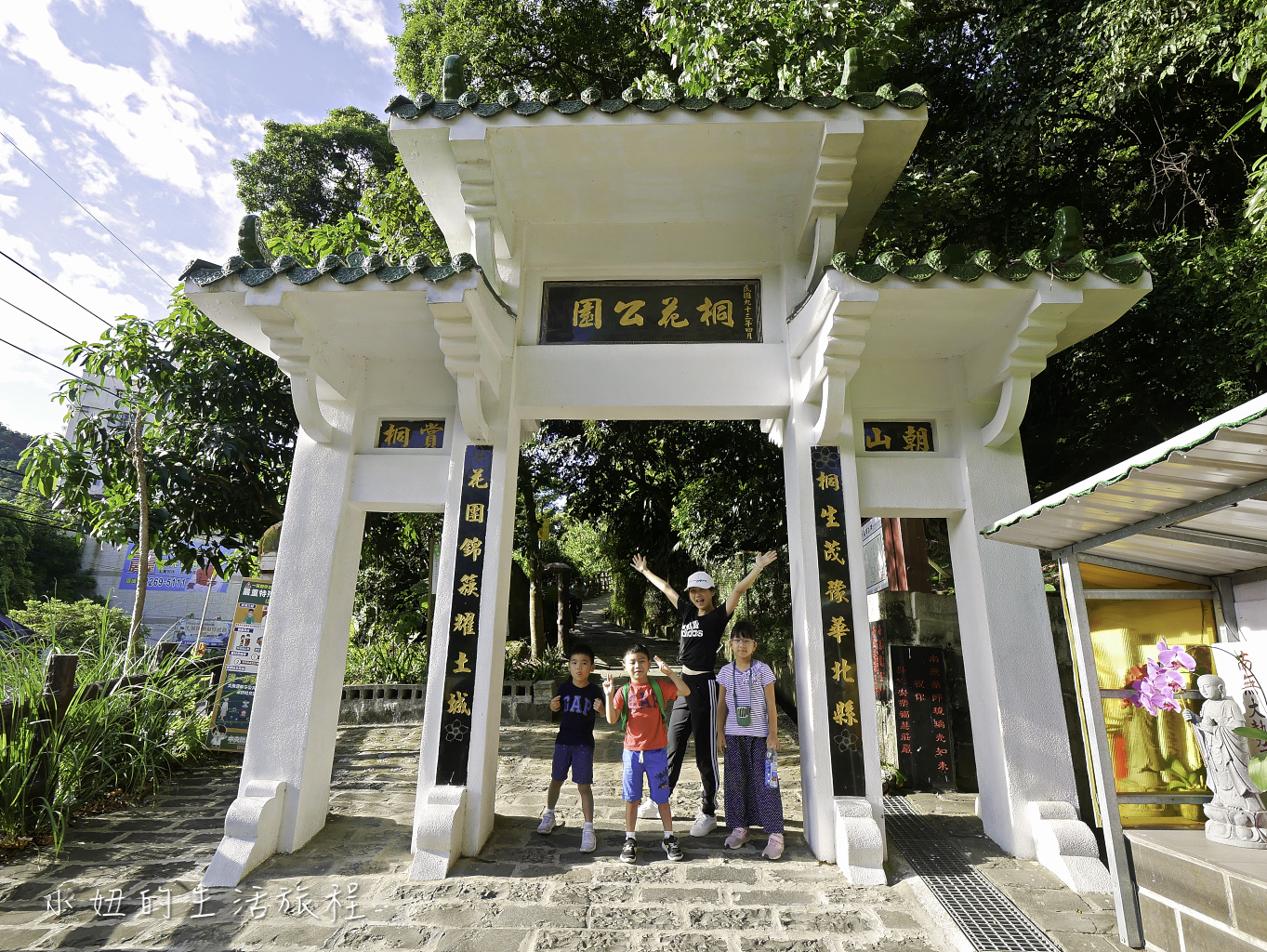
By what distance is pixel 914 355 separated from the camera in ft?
15.9

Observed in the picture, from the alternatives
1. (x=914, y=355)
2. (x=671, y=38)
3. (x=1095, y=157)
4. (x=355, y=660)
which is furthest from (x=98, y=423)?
(x=1095, y=157)

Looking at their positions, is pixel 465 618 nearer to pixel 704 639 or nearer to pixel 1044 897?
pixel 704 639

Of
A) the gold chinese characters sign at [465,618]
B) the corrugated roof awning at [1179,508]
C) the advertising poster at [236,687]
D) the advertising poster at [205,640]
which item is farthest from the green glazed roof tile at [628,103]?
the advertising poster at [205,640]

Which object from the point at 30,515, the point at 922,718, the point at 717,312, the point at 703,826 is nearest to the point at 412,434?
the point at 717,312

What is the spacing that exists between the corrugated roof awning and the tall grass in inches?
229

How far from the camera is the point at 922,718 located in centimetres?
559

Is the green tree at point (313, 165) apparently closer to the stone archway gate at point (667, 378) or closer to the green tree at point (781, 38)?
the green tree at point (781, 38)

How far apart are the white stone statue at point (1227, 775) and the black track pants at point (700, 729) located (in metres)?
2.49

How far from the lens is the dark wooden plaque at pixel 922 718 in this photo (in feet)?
17.9

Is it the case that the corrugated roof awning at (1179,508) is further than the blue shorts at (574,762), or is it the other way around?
the blue shorts at (574,762)

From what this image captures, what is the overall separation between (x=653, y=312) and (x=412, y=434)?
1.97m

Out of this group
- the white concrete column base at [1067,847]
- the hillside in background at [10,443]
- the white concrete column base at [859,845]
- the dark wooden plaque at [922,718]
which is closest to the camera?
the white concrete column base at [1067,847]

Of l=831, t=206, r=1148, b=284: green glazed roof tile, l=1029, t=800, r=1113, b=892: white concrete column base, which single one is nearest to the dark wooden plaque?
l=1029, t=800, r=1113, b=892: white concrete column base

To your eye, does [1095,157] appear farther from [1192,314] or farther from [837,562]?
[837,562]
